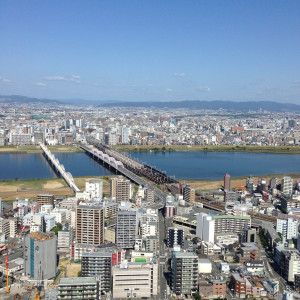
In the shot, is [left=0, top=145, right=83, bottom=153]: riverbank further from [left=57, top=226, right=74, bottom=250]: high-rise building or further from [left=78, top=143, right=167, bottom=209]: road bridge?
[left=57, top=226, right=74, bottom=250]: high-rise building

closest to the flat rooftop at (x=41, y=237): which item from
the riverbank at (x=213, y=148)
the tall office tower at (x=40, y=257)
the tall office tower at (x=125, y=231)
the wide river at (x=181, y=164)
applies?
the tall office tower at (x=40, y=257)

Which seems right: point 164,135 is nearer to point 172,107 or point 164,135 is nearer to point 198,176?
point 198,176

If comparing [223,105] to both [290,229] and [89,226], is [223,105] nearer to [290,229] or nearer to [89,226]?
[290,229]

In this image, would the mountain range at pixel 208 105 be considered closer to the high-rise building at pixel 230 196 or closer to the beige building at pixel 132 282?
the high-rise building at pixel 230 196

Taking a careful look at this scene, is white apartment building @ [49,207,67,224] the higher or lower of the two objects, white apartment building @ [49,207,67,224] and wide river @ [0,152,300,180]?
the higher

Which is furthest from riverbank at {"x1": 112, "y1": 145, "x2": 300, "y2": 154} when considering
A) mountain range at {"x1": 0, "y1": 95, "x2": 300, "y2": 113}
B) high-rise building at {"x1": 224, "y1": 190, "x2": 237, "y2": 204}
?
mountain range at {"x1": 0, "y1": 95, "x2": 300, "y2": 113}

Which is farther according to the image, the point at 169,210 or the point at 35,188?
the point at 35,188

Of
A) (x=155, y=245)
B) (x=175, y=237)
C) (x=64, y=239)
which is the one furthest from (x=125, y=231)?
(x=64, y=239)
